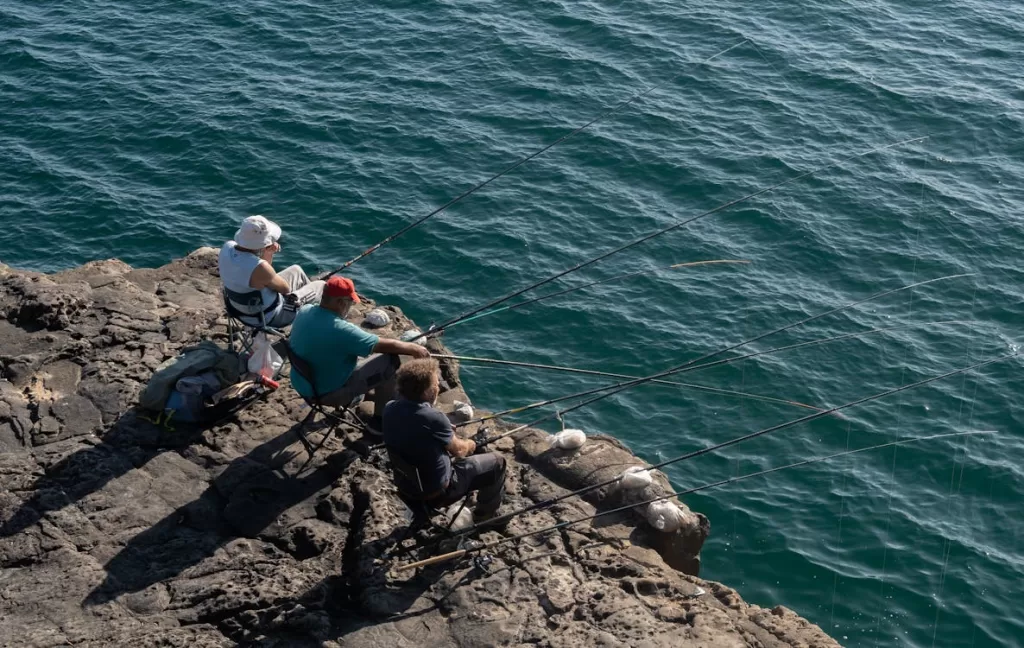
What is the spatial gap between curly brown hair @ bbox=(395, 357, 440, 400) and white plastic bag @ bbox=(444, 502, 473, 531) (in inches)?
54.0

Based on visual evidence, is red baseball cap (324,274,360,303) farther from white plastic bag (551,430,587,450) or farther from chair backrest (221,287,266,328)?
white plastic bag (551,430,587,450)

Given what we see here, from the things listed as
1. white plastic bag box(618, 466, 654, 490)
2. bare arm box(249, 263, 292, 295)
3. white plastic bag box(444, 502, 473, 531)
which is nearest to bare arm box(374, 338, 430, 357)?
white plastic bag box(444, 502, 473, 531)

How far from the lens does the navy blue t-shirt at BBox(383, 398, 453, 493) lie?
8641 millimetres

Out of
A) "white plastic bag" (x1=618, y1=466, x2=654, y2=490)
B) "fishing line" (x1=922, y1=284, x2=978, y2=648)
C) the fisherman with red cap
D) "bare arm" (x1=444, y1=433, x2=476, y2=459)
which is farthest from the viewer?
"fishing line" (x1=922, y1=284, x2=978, y2=648)

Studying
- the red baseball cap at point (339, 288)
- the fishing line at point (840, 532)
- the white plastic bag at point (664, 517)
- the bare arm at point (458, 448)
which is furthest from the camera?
the fishing line at point (840, 532)

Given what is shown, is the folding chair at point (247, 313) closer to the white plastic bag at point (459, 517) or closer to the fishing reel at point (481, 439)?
the fishing reel at point (481, 439)

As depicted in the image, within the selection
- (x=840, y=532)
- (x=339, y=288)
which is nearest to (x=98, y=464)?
(x=339, y=288)

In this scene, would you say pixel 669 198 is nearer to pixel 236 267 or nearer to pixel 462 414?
pixel 462 414

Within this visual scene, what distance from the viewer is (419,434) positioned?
8.64 metres

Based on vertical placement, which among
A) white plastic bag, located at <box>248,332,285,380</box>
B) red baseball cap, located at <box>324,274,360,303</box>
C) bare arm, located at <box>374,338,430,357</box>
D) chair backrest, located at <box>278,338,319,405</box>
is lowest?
white plastic bag, located at <box>248,332,285,380</box>

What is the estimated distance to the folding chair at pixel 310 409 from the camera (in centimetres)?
975

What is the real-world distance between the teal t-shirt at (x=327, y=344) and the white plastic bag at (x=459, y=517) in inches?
62.5

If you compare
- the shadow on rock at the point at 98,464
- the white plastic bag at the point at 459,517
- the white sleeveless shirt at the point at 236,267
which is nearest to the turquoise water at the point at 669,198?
the white plastic bag at the point at 459,517

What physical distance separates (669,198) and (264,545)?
13.8 meters
